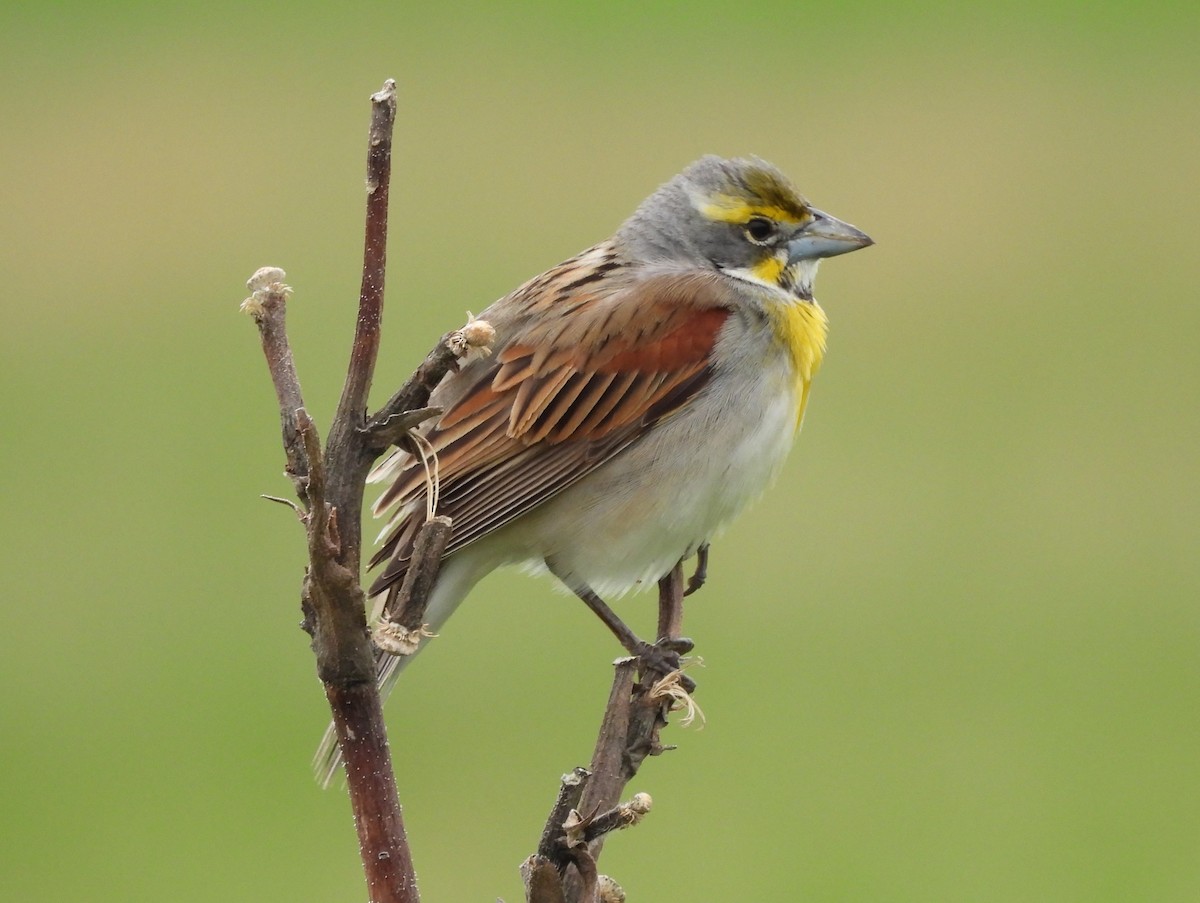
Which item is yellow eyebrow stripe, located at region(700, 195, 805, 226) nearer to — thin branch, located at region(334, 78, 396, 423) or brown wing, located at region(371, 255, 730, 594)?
brown wing, located at region(371, 255, 730, 594)

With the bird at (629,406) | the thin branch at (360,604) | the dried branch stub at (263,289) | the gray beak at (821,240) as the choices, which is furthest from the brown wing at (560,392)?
the thin branch at (360,604)

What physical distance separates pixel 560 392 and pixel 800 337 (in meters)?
0.75

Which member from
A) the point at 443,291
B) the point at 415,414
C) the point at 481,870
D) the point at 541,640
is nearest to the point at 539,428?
the point at 415,414

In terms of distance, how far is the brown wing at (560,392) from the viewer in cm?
432

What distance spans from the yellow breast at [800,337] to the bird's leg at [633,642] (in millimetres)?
722

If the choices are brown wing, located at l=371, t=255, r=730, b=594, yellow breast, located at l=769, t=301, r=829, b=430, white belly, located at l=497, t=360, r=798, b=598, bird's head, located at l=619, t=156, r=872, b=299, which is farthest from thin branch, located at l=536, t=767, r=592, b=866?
bird's head, located at l=619, t=156, r=872, b=299

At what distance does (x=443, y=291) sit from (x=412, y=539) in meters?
9.07

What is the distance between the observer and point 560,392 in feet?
14.7

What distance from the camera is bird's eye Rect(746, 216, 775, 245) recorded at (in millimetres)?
4973

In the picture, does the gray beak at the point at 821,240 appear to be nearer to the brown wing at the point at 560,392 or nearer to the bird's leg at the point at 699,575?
the brown wing at the point at 560,392

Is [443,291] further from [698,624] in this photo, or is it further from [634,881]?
[634,881]

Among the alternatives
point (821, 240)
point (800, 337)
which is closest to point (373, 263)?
point (800, 337)

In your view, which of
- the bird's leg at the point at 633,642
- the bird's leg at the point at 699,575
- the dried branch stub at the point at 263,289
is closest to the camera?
the dried branch stub at the point at 263,289

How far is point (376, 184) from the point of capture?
2439 millimetres
